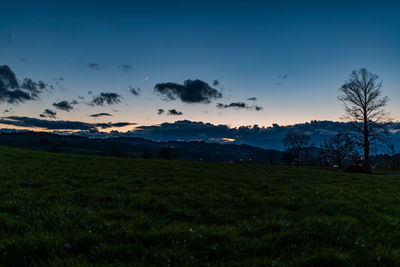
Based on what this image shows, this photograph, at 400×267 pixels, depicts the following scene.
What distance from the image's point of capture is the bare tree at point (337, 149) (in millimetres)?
74062

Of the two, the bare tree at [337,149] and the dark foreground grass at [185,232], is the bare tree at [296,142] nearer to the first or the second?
the bare tree at [337,149]

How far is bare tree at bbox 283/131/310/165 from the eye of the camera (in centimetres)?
9338

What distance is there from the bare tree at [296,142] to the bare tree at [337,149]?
11161 millimetres

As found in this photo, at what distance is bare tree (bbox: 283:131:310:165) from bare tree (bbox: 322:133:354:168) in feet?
36.6

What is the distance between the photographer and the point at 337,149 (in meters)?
76.5

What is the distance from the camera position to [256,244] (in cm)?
541

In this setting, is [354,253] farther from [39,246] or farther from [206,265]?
[39,246]

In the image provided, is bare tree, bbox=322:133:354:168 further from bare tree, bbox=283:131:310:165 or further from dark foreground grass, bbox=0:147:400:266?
dark foreground grass, bbox=0:147:400:266

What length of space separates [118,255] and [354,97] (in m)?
56.6

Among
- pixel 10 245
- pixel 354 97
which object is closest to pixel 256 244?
pixel 10 245

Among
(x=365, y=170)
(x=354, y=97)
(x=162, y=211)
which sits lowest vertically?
(x=365, y=170)

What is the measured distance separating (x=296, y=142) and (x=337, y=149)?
19.0m

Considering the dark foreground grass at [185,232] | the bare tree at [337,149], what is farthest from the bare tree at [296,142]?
the dark foreground grass at [185,232]

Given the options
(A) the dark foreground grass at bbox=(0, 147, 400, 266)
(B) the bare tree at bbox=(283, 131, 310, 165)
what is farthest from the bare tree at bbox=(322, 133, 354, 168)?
(A) the dark foreground grass at bbox=(0, 147, 400, 266)
